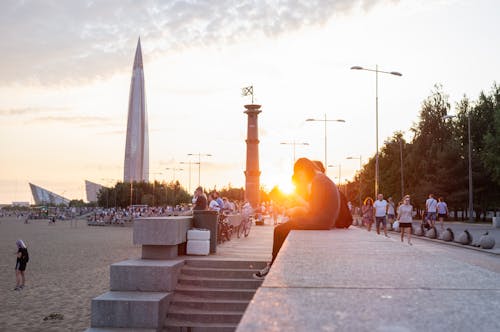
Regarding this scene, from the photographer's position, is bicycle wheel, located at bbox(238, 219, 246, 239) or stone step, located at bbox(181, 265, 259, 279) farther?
bicycle wheel, located at bbox(238, 219, 246, 239)

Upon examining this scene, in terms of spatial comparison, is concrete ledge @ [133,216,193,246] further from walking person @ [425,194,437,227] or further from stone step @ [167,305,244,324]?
A: walking person @ [425,194,437,227]

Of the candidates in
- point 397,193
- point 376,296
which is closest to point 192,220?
point 376,296

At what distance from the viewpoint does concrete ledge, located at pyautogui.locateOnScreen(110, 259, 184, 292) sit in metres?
13.0

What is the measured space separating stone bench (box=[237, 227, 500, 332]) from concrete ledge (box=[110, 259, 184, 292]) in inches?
286

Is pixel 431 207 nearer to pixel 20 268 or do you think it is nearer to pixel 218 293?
pixel 20 268

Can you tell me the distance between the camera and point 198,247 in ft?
52.6

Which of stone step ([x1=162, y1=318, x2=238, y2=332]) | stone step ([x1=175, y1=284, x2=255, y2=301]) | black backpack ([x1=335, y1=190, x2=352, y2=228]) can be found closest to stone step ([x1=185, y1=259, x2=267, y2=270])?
stone step ([x1=175, y1=284, x2=255, y2=301])

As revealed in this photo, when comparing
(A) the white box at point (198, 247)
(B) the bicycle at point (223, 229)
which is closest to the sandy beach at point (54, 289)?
(A) the white box at point (198, 247)

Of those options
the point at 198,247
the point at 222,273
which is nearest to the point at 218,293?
the point at 222,273

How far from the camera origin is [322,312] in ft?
11.7

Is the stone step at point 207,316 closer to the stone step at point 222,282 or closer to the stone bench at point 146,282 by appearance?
the stone bench at point 146,282

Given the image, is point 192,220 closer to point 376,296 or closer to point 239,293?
point 239,293

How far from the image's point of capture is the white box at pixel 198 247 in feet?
52.5

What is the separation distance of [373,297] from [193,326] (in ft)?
28.7
